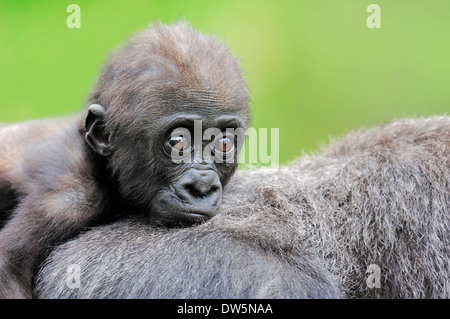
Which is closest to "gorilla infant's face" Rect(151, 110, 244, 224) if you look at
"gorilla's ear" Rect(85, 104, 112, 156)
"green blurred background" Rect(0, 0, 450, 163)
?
"gorilla's ear" Rect(85, 104, 112, 156)

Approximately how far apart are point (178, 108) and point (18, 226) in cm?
78

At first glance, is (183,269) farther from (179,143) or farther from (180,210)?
(179,143)

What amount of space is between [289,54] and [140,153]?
14.5 feet

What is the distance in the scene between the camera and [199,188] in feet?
8.98

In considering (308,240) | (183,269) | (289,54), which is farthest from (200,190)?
(289,54)

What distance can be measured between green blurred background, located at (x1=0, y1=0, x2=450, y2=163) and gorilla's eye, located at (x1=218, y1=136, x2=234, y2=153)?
3.60 m

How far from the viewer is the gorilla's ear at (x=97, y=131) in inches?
115

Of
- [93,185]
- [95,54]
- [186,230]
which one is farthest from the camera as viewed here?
[95,54]

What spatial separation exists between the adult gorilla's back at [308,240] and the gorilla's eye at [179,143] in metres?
0.32

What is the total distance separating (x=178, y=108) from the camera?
9.02 feet

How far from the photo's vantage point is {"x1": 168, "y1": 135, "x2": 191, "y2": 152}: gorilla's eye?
9.07 feet

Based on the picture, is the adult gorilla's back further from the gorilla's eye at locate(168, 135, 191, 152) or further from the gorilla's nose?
the gorilla's eye at locate(168, 135, 191, 152)
